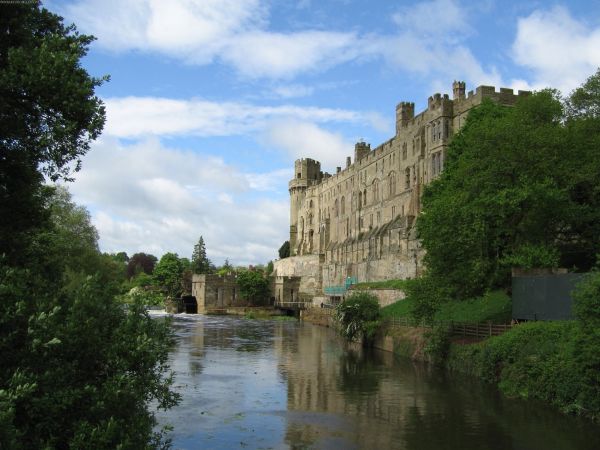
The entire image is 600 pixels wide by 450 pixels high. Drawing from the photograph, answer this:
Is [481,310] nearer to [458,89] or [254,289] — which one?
[458,89]

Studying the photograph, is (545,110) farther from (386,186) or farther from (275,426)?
(386,186)

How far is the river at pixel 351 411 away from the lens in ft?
55.0

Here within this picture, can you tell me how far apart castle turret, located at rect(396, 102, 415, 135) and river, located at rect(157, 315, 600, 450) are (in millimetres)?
42232

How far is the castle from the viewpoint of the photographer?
190ft

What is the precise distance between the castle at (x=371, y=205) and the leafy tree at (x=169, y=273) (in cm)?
1972

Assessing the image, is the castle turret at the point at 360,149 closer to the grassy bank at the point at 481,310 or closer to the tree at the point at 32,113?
the grassy bank at the point at 481,310

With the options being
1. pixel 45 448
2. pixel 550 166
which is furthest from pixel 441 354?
pixel 45 448

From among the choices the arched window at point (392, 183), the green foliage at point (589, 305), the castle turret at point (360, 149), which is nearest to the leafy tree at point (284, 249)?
the castle turret at point (360, 149)

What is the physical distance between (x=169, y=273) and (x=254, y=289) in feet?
90.3

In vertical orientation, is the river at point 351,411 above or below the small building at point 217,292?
below

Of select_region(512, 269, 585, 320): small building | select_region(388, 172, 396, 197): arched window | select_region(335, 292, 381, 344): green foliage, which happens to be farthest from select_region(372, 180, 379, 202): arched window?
select_region(512, 269, 585, 320): small building

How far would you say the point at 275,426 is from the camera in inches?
723

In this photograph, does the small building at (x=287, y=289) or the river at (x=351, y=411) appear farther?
the small building at (x=287, y=289)

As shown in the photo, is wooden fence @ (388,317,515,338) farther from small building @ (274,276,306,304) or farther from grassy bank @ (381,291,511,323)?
small building @ (274,276,306,304)
